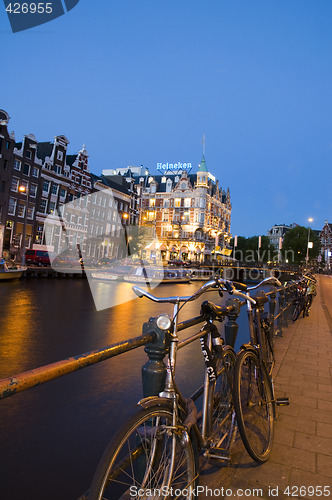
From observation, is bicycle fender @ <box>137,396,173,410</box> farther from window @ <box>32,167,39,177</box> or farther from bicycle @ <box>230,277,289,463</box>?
window @ <box>32,167,39,177</box>

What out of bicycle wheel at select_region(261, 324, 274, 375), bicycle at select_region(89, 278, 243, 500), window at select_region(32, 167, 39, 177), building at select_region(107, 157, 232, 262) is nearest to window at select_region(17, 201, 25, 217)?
window at select_region(32, 167, 39, 177)

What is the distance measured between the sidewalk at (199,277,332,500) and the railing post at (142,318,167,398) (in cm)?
105

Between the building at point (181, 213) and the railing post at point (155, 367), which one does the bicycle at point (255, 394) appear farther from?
the building at point (181, 213)

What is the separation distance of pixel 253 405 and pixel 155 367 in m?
1.61

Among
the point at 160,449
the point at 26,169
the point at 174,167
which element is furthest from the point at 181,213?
the point at 160,449

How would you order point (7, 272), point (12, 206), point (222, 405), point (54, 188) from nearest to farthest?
1. point (222, 405)
2. point (7, 272)
3. point (12, 206)
4. point (54, 188)

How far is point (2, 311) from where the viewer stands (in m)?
12.1

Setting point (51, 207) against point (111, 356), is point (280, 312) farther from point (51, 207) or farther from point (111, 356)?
point (51, 207)

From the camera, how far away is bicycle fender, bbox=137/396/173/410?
1876 mm

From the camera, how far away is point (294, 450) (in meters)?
3.32

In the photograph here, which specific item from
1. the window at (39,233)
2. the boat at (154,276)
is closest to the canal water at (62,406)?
the boat at (154,276)

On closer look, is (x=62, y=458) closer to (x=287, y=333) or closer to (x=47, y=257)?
(x=287, y=333)

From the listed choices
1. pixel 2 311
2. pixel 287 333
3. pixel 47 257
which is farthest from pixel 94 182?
pixel 287 333

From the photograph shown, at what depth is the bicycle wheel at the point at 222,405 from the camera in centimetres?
277
